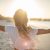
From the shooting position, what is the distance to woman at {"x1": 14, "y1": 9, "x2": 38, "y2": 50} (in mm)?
1060

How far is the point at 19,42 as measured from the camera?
1.06 meters

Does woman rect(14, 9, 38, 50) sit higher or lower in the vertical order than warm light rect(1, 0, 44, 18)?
lower

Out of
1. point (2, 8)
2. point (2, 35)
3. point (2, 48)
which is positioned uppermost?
point (2, 8)

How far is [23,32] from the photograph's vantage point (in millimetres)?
1064

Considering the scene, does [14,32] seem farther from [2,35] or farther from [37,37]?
[37,37]

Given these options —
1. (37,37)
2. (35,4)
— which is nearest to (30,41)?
(37,37)

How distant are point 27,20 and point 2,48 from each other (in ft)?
1.12

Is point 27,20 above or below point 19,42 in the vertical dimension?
above


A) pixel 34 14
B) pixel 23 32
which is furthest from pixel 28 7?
pixel 23 32

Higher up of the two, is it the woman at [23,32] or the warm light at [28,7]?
the warm light at [28,7]

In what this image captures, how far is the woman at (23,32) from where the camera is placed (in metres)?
1.06

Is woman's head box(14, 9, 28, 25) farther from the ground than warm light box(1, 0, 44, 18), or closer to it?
closer to it

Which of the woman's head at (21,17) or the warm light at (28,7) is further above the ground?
the warm light at (28,7)

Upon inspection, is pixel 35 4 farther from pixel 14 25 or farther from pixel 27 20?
pixel 14 25
